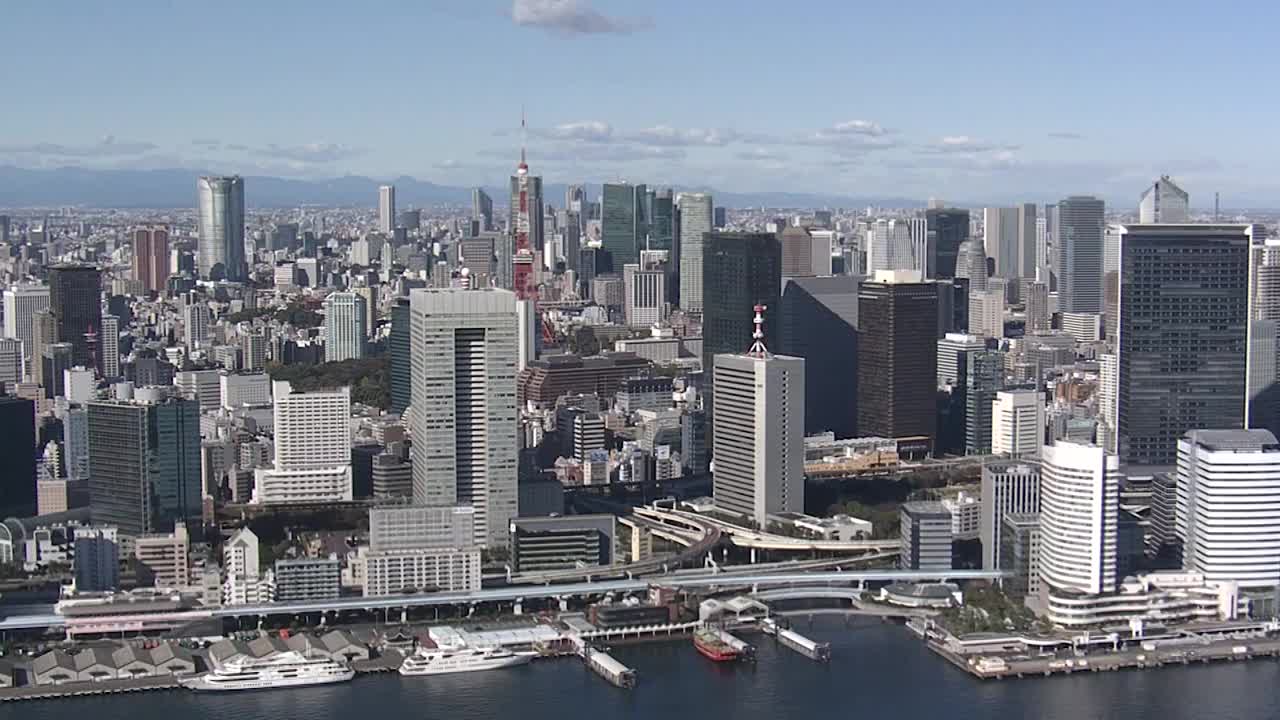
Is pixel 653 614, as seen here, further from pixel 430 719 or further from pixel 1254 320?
pixel 1254 320

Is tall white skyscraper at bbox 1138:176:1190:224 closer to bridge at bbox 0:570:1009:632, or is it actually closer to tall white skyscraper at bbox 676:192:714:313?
bridge at bbox 0:570:1009:632

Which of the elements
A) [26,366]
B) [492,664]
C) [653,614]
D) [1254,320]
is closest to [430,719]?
[492,664]

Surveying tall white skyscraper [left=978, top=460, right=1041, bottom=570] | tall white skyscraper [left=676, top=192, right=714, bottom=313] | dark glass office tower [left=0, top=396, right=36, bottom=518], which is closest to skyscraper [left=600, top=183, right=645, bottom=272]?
tall white skyscraper [left=676, top=192, right=714, bottom=313]

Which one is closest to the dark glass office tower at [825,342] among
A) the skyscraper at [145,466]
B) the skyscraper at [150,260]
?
the skyscraper at [145,466]

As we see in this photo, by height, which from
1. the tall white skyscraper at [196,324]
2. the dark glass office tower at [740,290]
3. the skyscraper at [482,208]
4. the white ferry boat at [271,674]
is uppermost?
the skyscraper at [482,208]

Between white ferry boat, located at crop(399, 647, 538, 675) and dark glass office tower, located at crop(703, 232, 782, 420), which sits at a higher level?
dark glass office tower, located at crop(703, 232, 782, 420)

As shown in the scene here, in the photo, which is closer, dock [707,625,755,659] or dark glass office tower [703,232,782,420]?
dock [707,625,755,659]

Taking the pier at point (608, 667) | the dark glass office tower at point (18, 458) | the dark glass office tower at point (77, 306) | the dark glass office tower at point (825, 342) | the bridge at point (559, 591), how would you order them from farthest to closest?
the dark glass office tower at point (77, 306) → the dark glass office tower at point (825, 342) → the dark glass office tower at point (18, 458) → the bridge at point (559, 591) → the pier at point (608, 667)

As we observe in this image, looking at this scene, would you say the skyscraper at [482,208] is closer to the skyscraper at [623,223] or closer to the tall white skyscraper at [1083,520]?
the skyscraper at [623,223]
